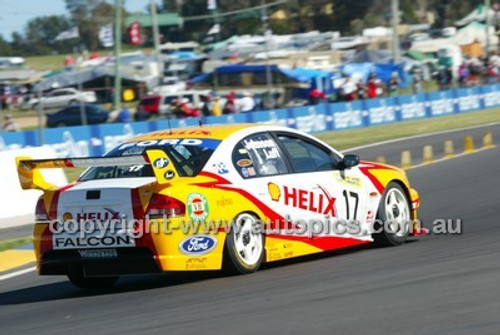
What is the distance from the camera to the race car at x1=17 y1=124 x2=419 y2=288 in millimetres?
8211

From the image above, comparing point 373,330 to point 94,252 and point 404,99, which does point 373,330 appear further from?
Answer: point 404,99

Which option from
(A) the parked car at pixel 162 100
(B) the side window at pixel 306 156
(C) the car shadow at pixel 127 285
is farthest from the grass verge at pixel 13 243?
(A) the parked car at pixel 162 100

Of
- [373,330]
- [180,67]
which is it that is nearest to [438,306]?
[373,330]

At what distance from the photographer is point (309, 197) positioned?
31.0ft

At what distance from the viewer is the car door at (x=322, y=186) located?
30.9 feet

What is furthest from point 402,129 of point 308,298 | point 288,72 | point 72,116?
point 308,298

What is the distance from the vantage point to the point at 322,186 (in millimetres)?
9609

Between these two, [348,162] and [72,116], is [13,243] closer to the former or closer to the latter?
[348,162]

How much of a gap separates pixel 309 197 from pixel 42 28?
81451 mm

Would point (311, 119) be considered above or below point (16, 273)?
below

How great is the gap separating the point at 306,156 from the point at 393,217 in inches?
49.8

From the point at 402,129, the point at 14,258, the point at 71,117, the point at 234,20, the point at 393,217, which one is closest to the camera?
the point at 393,217

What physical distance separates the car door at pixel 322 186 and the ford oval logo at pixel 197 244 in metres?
1.09

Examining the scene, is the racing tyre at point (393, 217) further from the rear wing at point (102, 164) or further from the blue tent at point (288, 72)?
the blue tent at point (288, 72)
